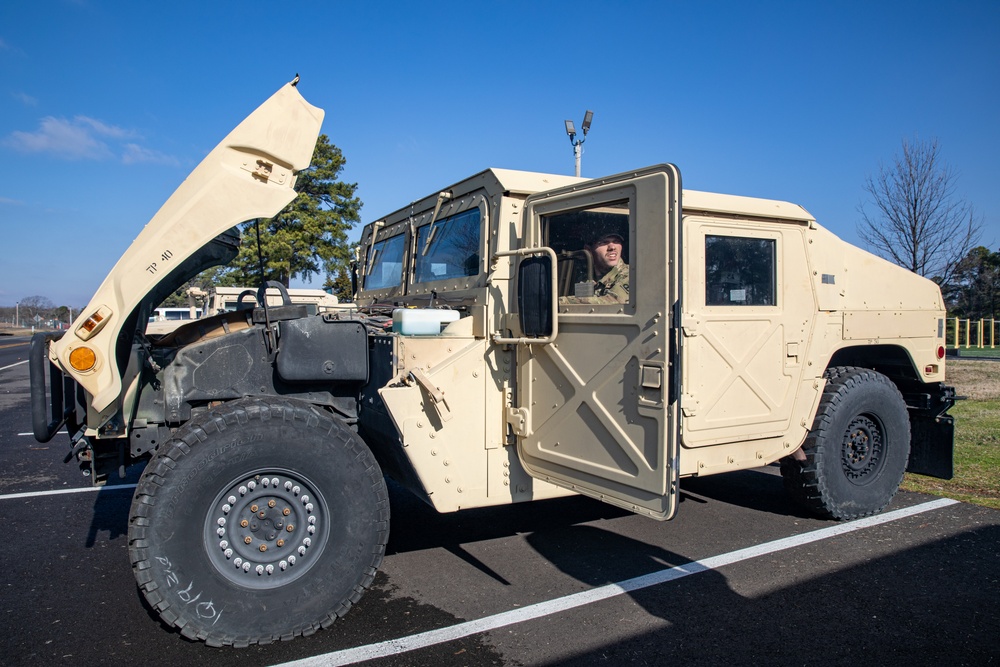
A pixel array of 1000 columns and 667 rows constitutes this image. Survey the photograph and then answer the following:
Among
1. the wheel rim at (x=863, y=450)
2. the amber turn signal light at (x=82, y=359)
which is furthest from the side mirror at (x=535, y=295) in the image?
the wheel rim at (x=863, y=450)

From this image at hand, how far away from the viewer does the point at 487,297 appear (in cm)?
368

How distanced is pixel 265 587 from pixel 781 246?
3620 millimetres

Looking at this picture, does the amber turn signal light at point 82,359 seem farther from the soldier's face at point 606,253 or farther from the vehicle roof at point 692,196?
the soldier's face at point 606,253

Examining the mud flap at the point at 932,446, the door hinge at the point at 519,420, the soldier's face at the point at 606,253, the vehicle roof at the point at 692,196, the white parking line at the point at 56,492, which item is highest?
the vehicle roof at the point at 692,196

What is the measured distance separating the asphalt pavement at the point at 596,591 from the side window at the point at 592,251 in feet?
5.54

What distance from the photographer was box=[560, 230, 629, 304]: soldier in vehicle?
338 cm

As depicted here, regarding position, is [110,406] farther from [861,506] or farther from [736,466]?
[861,506]

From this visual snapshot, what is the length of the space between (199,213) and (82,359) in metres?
0.82

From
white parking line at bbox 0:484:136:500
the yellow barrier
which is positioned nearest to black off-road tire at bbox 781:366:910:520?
white parking line at bbox 0:484:136:500

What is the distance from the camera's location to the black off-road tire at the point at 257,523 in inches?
115

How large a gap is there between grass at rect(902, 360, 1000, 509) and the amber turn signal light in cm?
631

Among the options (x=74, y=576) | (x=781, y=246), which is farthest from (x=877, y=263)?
(x=74, y=576)

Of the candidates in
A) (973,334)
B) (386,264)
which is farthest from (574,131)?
(973,334)

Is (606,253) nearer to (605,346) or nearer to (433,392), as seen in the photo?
(605,346)
